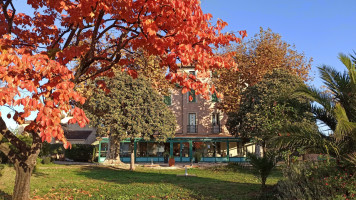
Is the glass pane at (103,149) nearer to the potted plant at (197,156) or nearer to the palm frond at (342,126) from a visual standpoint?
the potted plant at (197,156)

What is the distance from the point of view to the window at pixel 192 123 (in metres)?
35.0

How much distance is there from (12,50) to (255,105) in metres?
19.4

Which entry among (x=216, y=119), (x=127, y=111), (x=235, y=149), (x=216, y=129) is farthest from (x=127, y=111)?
(x=235, y=149)

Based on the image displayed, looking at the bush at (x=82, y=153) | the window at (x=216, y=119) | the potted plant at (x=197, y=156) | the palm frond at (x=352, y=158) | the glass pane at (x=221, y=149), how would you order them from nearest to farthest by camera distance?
the palm frond at (x=352, y=158)
the potted plant at (x=197, y=156)
the bush at (x=82, y=153)
the glass pane at (x=221, y=149)
the window at (x=216, y=119)

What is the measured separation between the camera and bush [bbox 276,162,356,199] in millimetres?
6891

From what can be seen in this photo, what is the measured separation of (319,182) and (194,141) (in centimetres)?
2636

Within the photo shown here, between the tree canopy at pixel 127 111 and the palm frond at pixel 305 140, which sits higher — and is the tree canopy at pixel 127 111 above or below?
above

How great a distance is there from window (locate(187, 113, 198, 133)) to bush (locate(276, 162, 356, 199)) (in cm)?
2636

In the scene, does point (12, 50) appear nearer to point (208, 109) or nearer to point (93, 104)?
point (93, 104)

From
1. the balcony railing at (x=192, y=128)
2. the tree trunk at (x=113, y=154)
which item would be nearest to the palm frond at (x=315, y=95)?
the tree trunk at (x=113, y=154)

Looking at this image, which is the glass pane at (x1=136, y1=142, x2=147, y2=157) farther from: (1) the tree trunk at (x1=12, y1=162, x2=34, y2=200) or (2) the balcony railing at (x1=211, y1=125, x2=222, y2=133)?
(1) the tree trunk at (x1=12, y1=162, x2=34, y2=200)

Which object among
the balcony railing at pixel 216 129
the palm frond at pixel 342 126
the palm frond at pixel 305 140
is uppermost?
the balcony railing at pixel 216 129

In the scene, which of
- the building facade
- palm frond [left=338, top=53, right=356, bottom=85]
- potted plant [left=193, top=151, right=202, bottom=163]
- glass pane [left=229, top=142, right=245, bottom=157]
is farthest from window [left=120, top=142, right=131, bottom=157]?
palm frond [left=338, top=53, right=356, bottom=85]

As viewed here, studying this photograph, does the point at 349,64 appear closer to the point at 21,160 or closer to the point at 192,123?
the point at 21,160
